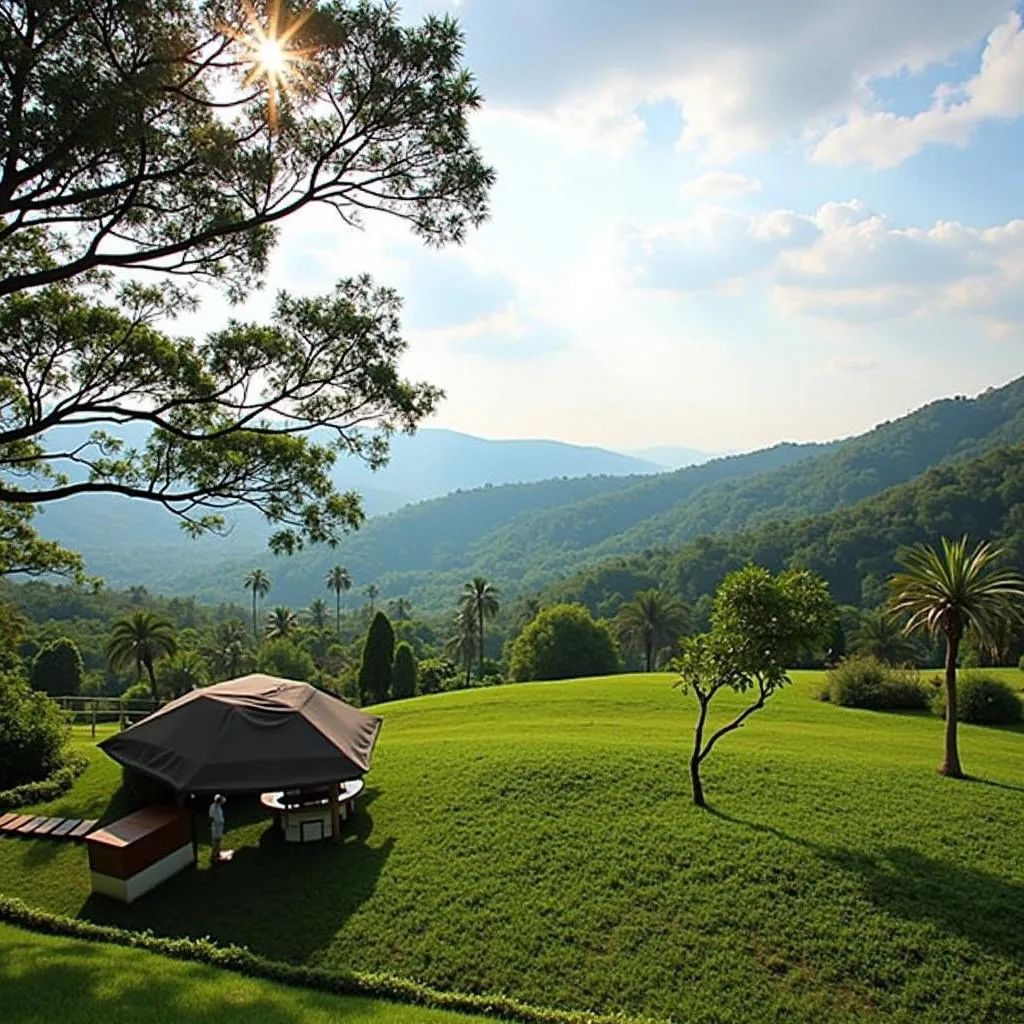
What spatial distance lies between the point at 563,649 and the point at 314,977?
146 feet

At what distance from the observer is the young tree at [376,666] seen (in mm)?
42500

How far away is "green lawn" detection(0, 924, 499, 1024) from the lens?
285 inches

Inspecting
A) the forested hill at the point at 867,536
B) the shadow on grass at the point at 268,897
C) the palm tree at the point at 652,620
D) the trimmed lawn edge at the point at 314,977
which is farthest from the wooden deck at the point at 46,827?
the forested hill at the point at 867,536

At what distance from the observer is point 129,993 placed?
7727mm

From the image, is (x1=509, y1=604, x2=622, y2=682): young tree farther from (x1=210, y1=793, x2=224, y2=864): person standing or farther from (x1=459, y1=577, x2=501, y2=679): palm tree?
(x1=210, y1=793, x2=224, y2=864): person standing

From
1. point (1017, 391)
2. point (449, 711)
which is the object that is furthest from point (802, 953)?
point (1017, 391)

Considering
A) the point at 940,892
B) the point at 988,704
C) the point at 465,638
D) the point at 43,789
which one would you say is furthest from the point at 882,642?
the point at 43,789

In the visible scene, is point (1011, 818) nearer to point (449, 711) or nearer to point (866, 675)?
point (866, 675)

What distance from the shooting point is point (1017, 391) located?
197250mm

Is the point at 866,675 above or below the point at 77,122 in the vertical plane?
below

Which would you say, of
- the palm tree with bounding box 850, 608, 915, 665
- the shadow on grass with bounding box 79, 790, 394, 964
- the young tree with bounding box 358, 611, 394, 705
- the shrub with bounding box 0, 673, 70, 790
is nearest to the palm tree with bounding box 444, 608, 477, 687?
the young tree with bounding box 358, 611, 394, 705

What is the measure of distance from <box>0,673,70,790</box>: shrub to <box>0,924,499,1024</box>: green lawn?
29.1 feet

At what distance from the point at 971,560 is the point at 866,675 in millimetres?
12159

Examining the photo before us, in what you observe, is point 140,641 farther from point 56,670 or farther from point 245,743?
point 245,743
